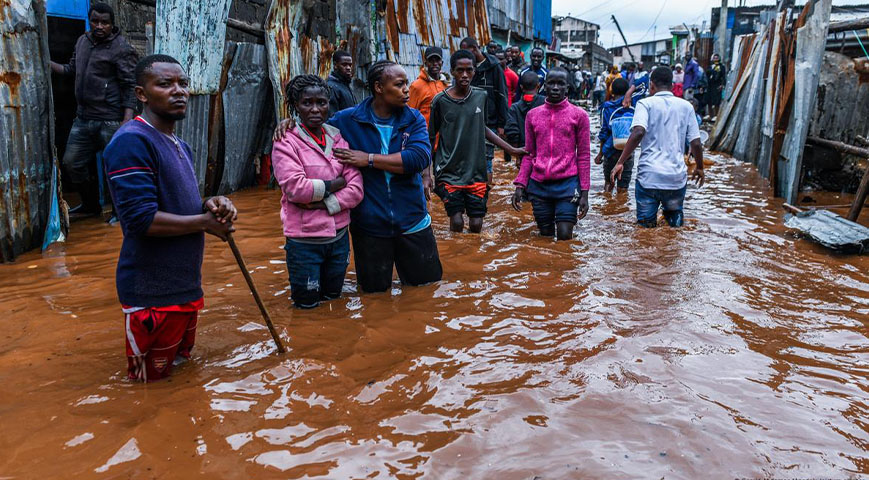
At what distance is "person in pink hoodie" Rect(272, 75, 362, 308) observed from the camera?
361cm

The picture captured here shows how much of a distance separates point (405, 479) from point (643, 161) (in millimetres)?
4519

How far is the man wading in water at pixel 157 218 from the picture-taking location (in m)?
2.64

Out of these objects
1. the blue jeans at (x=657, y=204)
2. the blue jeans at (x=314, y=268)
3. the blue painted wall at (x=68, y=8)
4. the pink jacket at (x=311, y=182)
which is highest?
the blue painted wall at (x=68, y=8)

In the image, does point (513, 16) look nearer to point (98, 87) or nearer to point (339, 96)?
point (339, 96)

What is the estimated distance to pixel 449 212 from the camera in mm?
5883

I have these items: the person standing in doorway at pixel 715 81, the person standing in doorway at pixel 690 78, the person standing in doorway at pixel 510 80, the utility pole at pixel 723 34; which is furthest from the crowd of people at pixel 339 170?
the utility pole at pixel 723 34

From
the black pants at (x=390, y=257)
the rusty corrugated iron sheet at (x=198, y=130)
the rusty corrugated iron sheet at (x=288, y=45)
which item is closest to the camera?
the black pants at (x=390, y=257)

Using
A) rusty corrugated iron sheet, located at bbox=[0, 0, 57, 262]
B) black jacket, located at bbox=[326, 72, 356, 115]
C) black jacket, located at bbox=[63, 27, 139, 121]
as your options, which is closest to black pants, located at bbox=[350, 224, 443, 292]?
black jacket, located at bbox=[326, 72, 356, 115]

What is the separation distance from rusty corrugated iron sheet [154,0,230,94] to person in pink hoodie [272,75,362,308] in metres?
3.42

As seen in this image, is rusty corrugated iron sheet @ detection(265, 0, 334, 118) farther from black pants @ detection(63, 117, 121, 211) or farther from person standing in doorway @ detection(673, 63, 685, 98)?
person standing in doorway @ detection(673, 63, 685, 98)

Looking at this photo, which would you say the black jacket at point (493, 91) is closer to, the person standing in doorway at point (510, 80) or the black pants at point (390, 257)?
the person standing in doorway at point (510, 80)

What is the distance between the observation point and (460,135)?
5551 millimetres

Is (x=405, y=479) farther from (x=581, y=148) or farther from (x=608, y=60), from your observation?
(x=608, y=60)

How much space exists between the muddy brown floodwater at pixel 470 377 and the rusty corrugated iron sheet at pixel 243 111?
2.66 metres
